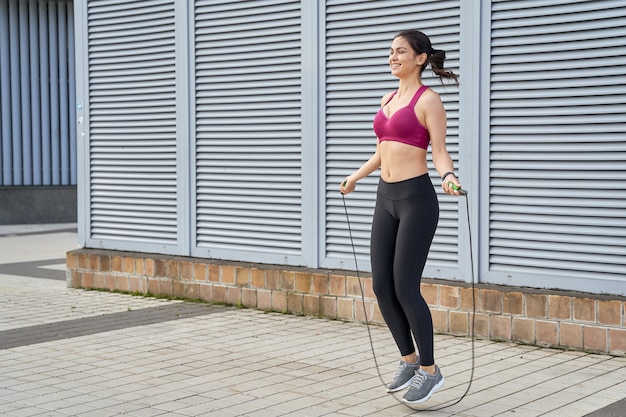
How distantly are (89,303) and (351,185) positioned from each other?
4.41m

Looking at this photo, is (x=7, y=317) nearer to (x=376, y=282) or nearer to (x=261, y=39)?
(x=261, y=39)

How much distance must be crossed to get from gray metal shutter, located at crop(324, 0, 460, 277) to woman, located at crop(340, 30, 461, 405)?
2.18m

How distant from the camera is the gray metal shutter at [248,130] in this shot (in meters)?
8.78

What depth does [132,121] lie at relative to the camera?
33.3ft

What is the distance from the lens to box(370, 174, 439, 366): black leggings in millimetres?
5406

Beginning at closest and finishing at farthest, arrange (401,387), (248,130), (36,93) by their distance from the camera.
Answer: (401,387) → (248,130) → (36,93)

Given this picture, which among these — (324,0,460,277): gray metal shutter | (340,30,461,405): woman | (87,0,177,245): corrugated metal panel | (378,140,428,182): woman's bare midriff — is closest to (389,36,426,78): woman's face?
(340,30,461,405): woman

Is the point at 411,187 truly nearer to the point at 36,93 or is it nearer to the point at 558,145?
the point at 558,145

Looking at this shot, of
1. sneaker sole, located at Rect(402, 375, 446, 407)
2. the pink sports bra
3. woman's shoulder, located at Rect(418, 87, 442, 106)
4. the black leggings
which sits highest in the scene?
woman's shoulder, located at Rect(418, 87, 442, 106)

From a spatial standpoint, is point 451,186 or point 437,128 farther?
point 437,128

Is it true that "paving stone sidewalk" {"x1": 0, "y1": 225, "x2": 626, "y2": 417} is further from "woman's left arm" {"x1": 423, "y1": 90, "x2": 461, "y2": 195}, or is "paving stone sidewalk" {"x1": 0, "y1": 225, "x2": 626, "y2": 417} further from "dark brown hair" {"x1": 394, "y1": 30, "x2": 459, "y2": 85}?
"dark brown hair" {"x1": 394, "y1": 30, "x2": 459, "y2": 85}

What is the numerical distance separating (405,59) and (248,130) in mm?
3730

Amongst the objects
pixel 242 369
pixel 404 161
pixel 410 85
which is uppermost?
pixel 410 85

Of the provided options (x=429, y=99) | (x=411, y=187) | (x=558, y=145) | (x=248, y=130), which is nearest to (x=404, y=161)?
(x=411, y=187)
